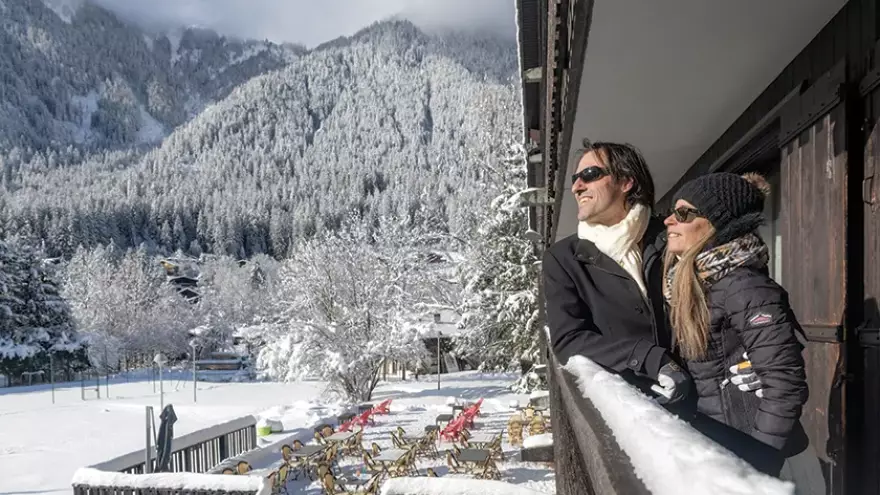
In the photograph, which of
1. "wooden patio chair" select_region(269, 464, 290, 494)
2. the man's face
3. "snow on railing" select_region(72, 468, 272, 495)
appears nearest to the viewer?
the man's face

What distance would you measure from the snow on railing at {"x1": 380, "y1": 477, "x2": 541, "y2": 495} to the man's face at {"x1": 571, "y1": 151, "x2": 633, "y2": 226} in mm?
5107

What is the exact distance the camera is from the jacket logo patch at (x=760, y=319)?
1733 millimetres

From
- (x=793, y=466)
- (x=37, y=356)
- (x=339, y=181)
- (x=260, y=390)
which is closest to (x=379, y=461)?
(x=793, y=466)

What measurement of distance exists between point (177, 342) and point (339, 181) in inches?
4777

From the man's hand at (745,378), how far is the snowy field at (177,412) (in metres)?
9.95

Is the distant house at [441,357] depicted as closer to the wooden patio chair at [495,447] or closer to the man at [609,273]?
the wooden patio chair at [495,447]

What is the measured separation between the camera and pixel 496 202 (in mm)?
23359

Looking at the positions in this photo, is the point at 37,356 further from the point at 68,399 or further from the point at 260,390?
the point at 260,390

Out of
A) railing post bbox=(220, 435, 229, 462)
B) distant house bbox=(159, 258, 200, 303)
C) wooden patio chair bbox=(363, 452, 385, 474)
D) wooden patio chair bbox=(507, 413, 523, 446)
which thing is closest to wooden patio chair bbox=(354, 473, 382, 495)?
wooden patio chair bbox=(363, 452, 385, 474)

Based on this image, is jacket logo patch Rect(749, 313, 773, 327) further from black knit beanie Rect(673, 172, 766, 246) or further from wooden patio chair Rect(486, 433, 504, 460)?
wooden patio chair Rect(486, 433, 504, 460)

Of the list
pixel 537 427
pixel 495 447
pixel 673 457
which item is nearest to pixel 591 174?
pixel 673 457

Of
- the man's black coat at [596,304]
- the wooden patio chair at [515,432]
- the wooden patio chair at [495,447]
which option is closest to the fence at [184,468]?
the wooden patio chair at [495,447]

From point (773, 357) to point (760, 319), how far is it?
0.34 ft

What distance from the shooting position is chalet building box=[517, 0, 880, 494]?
2553 mm
